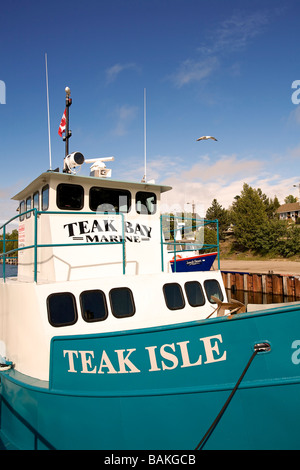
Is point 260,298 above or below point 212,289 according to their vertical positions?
below

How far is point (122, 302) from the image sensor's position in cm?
550

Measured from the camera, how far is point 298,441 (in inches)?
136

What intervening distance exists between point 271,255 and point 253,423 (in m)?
45.3

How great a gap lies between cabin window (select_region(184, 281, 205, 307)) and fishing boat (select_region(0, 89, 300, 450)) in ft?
0.09

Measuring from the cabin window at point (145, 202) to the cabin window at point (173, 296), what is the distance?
215 centimetres

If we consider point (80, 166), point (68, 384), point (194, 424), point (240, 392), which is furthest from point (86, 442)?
point (80, 166)

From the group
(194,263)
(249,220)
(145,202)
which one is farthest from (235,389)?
(249,220)

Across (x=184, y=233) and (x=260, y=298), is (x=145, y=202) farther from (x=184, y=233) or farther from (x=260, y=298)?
(x=260, y=298)

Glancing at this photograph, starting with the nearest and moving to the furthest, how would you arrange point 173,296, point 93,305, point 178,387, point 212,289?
point 178,387, point 93,305, point 173,296, point 212,289

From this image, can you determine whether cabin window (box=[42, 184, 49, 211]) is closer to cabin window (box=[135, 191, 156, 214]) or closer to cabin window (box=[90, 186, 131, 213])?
cabin window (box=[90, 186, 131, 213])

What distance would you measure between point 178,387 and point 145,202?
457cm

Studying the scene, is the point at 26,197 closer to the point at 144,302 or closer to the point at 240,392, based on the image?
the point at 144,302

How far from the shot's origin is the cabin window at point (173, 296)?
5875 millimetres

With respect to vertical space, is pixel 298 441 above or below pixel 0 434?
above
